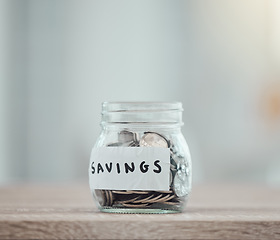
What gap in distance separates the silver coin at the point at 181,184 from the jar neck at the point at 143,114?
0.21ft

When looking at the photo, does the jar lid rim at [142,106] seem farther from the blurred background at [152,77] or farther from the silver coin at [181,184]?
the blurred background at [152,77]

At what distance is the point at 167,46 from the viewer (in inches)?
159

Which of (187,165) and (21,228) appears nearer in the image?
(21,228)

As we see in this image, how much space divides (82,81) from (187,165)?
322 cm

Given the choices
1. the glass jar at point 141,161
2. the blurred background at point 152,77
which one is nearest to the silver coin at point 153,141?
the glass jar at point 141,161

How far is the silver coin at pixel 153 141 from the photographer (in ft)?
2.30

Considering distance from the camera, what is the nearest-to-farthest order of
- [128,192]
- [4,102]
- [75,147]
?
[128,192], [4,102], [75,147]

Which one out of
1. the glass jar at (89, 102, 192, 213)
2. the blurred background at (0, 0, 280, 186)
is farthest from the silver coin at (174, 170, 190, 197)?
the blurred background at (0, 0, 280, 186)

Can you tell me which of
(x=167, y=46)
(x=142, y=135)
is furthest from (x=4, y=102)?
(x=142, y=135)

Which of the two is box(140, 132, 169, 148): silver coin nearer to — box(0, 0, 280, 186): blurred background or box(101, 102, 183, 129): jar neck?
box(101, 102, 183, 129): jar neck

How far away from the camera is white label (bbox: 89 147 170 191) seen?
0.68 metres

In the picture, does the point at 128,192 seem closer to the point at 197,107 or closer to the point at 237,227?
the point at 237,227

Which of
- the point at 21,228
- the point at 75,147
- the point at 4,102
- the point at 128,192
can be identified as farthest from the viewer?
the point at 75,147

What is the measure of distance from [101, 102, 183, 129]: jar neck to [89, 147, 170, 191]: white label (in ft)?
0.11
